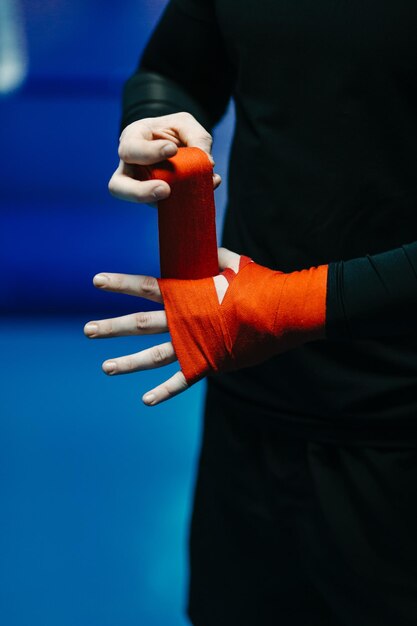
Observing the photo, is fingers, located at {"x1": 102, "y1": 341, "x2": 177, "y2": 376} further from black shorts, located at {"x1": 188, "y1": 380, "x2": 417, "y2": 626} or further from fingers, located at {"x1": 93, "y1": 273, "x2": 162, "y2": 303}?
black shorts, located at {"x1": 188, "y1": 380, "x2": 417, "y2": 626}

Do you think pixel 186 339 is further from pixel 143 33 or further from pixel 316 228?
pixel 143 33

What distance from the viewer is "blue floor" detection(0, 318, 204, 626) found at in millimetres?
1397

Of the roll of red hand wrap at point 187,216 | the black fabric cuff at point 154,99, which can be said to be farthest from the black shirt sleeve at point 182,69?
the roll of red hand wrap at point 187,216

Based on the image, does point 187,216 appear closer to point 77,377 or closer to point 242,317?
point 242,317

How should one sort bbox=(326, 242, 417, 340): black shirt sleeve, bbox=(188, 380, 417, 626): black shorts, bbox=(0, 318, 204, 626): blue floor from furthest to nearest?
bbox=(0, 318, 204, 626): blue floor < bbox=(188, 380, 417, 626): black shorts < bbox=(326, 242, 417, 340): black shirt sleeve

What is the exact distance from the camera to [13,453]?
1.79 meters

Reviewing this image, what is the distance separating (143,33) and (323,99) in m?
1.69

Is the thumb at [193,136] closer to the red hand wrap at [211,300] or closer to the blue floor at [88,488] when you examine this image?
the red hand wrap at [211,300]

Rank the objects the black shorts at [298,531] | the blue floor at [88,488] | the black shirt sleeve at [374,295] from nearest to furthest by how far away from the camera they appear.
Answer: the black shirt sleeve at [374,295]
the black shorts at [298,531]
the blue floor at [88,488]

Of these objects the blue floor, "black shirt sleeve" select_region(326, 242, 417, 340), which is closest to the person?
"black shirt sleeve" select_region(326, 242, 417, 340)

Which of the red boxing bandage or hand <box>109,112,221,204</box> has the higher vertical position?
hand <box>109,112,221,204</box>

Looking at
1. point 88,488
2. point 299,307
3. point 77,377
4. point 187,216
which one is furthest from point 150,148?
point 77,377

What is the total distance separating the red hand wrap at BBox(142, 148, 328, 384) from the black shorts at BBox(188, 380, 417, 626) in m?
0.15

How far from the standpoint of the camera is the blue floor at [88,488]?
1.40m
